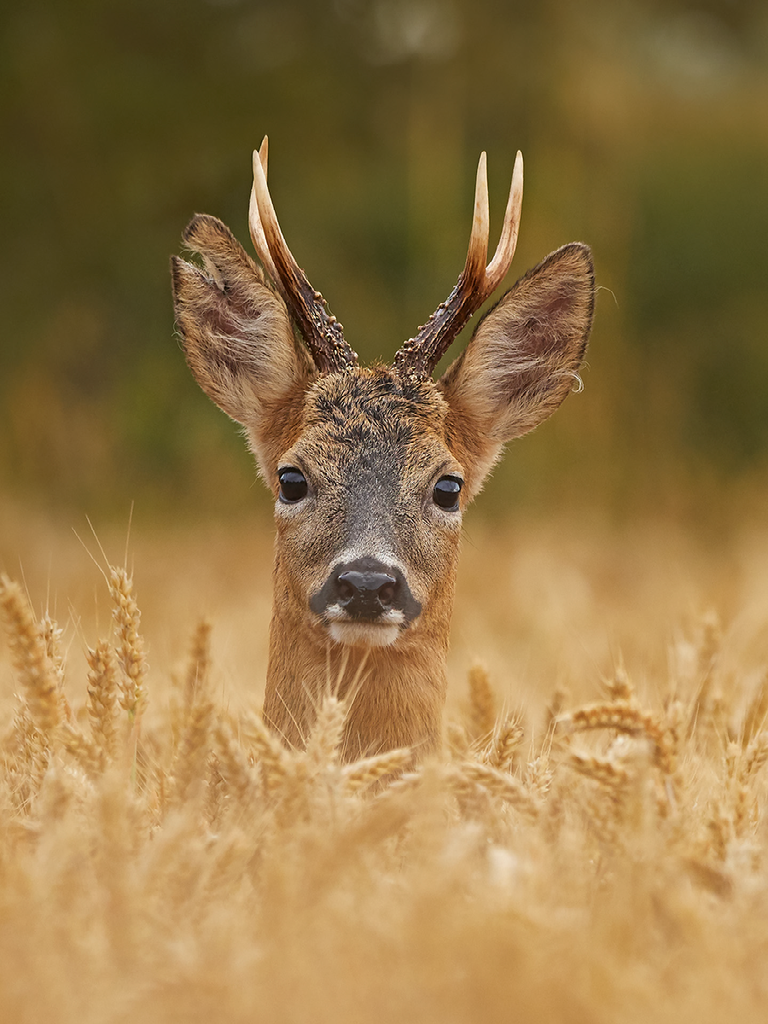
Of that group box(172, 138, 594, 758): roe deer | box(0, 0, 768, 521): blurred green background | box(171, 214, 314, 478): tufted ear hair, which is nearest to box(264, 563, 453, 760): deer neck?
box(172, 138, 594, 758): roe deer

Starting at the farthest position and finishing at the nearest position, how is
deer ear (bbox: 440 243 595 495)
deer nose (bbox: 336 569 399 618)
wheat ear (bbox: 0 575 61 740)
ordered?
deer ear (bbox: 440 243 595 495) → deer nose (bbox: 336 569 399 618) → wheat ear (bbox: 0 575 61 740)

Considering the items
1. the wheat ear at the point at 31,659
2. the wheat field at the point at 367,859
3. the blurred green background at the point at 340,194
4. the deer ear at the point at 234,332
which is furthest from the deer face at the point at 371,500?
the blurred green background at the point at 340,194

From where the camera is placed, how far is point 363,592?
3.09 meters

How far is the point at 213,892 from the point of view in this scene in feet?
6.52

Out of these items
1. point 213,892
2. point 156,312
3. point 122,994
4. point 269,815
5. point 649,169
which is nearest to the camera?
point 122,994

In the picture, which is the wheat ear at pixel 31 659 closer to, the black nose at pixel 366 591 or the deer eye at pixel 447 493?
the black nose at pixel 366 591

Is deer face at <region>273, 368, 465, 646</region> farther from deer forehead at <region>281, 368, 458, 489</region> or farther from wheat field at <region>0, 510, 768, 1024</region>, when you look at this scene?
wheat field at <region>0, 510, 768, 1024</region>

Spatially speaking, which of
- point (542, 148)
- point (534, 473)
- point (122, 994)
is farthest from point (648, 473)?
point (122, 994)

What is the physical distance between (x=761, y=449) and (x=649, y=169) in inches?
131

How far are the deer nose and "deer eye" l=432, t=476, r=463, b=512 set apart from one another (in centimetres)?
50

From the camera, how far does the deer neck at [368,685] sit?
129 inches

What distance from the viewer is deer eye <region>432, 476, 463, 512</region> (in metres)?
3.57

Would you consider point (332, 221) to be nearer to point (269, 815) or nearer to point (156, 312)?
point (156, 312)

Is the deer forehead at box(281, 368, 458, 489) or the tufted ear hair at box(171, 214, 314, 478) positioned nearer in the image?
the deer forehead at box(281, 368, 458, 489)
